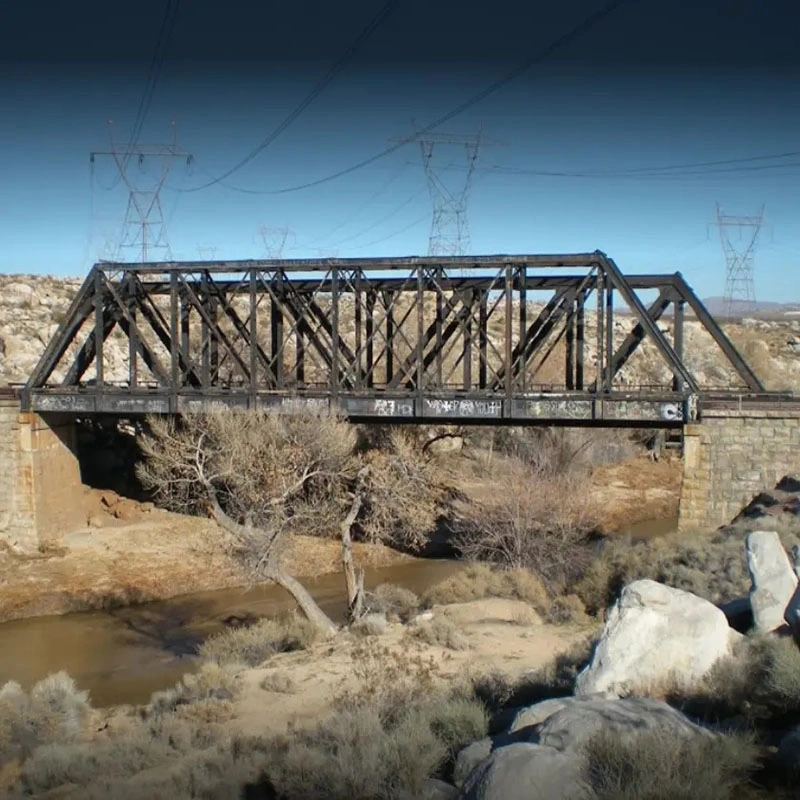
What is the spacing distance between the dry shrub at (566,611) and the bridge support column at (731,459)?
7.10m

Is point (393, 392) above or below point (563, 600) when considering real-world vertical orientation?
above

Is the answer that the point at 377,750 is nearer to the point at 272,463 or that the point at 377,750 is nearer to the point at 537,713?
the point at 537,713

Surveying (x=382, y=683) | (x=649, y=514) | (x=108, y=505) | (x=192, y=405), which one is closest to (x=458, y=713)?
(x=382, y=683)

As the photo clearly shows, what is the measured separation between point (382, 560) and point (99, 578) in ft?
30.7

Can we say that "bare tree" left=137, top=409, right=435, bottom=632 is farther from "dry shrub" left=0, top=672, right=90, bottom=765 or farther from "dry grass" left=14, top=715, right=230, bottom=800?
"dry grass" left=14, top=715, right=230, bottom=800

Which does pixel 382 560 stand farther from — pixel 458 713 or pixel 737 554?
pixel 458 713

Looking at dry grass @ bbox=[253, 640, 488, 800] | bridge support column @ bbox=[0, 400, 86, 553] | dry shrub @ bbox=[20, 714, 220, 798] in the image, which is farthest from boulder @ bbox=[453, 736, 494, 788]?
bridge support column @ bbox=[0, 400, 86, 553]

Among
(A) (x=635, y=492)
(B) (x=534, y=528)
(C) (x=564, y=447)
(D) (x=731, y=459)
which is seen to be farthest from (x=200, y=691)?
(A) (x=635, y=492)

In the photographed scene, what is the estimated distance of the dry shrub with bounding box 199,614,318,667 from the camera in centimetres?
1945

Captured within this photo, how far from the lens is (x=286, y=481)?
2406cm

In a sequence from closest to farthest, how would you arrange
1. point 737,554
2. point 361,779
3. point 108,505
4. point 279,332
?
point 361,779 → point 737,554 → point 279,332 → point 108,505

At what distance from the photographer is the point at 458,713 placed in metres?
10.4

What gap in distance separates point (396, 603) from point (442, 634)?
15.7 feet

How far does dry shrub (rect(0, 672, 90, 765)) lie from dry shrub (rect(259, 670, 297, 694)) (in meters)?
3.00
